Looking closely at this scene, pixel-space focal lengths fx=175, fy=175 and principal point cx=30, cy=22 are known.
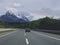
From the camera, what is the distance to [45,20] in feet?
616

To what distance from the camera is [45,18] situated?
191875mm

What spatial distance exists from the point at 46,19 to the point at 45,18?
2.57 meters

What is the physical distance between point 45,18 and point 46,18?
109cm

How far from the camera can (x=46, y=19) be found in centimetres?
18975

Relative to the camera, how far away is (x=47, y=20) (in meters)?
188

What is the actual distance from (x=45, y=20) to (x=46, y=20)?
1.07 m

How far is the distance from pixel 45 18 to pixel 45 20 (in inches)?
185

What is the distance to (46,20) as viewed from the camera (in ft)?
616

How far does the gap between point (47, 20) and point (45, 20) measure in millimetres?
2131

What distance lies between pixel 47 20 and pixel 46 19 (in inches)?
100
